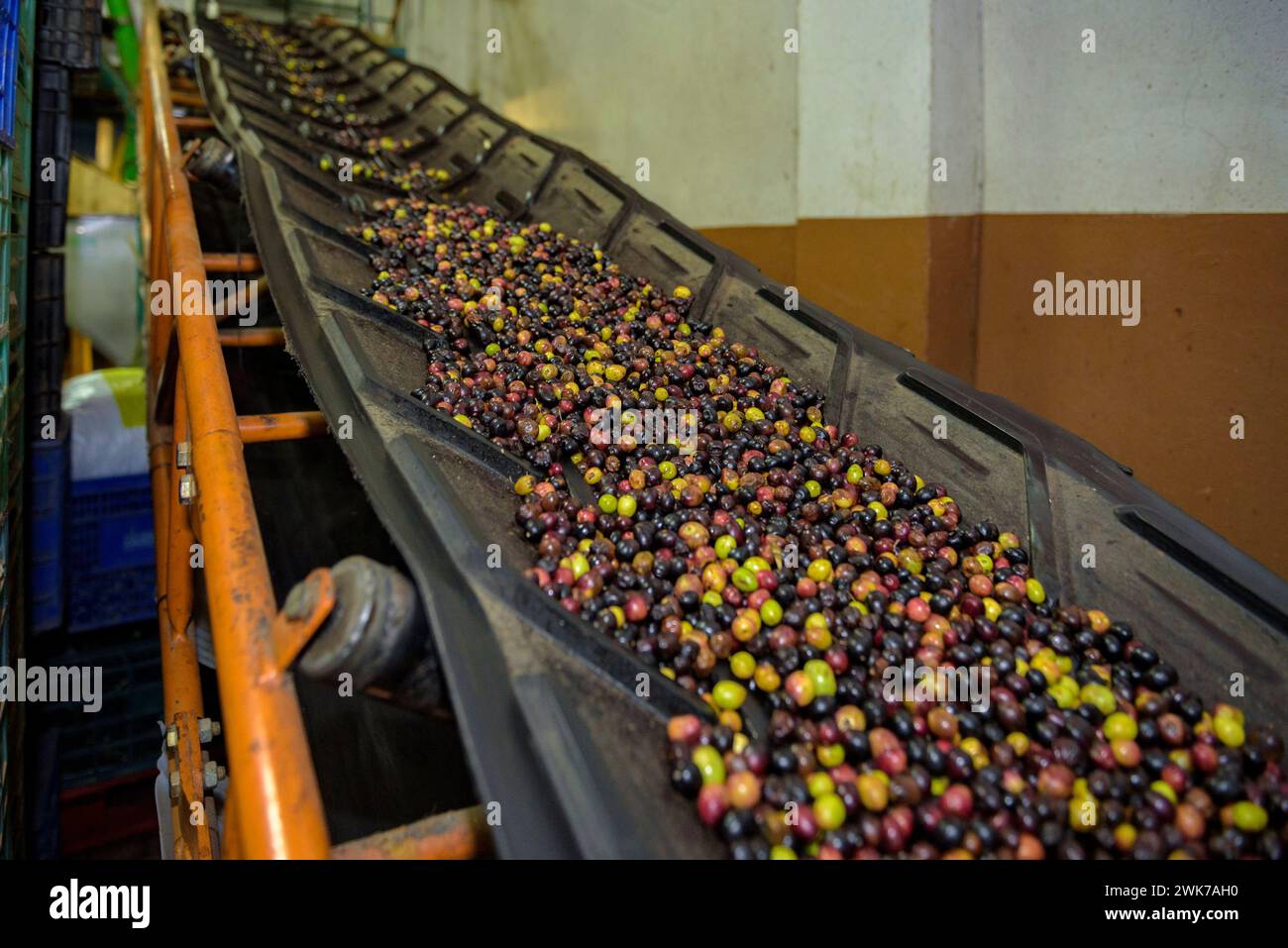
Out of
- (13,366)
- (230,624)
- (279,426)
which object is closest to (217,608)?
(230,624)

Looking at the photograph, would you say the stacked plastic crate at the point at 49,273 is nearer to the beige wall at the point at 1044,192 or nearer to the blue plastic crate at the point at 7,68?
the blue plastic crate at the point at 7,68

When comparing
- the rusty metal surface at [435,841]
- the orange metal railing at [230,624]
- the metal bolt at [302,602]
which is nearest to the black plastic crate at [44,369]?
the orange metal railing at [230,624]

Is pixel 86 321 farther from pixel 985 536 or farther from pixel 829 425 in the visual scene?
pixel 985 536

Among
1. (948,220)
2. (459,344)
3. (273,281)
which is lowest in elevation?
(459,344)

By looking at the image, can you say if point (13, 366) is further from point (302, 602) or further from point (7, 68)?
point (302, 602)

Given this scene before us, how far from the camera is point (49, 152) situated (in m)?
3.49

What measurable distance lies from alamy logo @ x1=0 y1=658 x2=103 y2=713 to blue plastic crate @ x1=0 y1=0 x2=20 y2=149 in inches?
81.5

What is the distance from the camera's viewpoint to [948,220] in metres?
3.61

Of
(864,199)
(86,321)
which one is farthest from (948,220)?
(86,321)

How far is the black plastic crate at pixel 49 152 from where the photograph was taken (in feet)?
11.3

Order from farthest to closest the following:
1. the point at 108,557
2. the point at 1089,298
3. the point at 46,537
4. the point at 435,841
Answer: the point at 108,557 → the point at 46,537 → the point at 1089,298 → the point at 435,841

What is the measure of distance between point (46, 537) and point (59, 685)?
0.79m

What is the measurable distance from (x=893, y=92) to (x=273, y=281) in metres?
3.10
